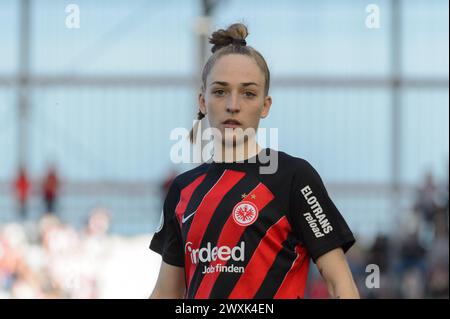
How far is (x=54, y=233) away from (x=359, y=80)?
4.14 metres

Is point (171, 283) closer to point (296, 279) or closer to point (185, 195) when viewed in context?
point (185, 195)

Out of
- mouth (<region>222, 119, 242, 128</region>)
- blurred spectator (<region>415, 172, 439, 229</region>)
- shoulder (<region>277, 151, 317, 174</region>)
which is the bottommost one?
blurred spectator (<region>415, 172, 439, 229</region>)

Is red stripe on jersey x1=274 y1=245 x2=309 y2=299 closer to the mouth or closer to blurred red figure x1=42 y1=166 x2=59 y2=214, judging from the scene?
the mouth

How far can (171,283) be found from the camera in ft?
12.0

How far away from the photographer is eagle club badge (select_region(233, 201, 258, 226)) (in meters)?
3.38

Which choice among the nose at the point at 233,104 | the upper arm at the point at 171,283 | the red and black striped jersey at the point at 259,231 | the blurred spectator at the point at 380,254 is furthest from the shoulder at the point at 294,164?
the blurred spectator at the point at 380,254

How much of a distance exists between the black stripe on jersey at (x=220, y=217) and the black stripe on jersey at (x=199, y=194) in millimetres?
84

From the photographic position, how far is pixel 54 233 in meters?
12.2

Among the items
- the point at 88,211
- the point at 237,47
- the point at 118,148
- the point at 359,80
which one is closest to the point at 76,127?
the point at 118,148

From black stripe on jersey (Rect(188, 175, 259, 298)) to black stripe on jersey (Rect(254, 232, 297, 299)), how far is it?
20cm

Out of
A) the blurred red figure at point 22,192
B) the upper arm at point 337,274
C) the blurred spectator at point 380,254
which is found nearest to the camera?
the upper arm at point 337,274

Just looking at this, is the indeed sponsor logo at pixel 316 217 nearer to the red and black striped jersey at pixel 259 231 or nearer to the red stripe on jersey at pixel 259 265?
the red and black striped jersey at pixel 259 231

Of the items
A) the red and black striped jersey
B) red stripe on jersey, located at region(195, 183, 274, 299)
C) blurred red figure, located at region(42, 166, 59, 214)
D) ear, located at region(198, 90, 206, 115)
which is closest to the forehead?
ear, located at region(198, 90, 206, 115)

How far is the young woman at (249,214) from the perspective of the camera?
3.36 m
